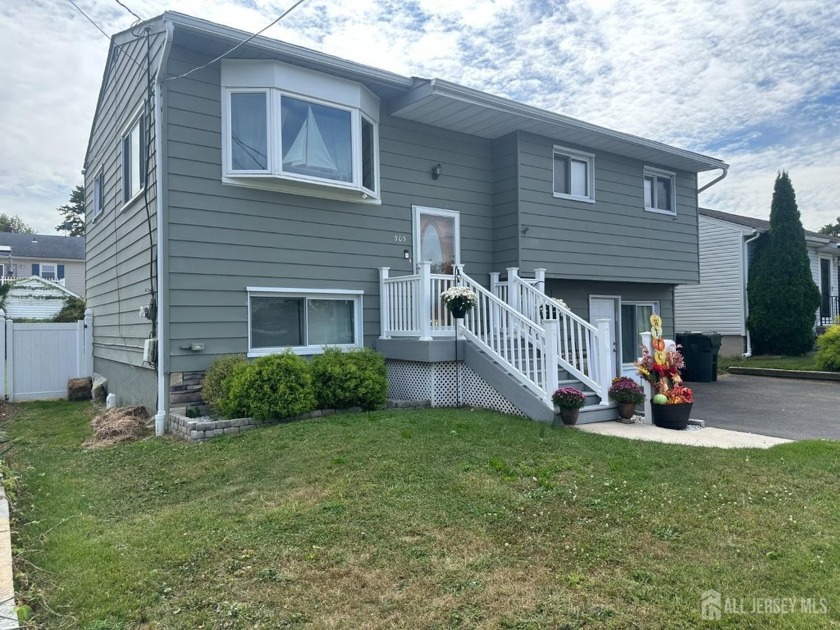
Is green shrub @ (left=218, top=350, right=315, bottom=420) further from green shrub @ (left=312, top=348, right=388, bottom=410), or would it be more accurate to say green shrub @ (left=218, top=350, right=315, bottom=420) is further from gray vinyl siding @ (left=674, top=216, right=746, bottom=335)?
gray vinyl siding @ (left=674, top=216, right=746, bottom=335)

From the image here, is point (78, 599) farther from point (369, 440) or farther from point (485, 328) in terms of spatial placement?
point (485, 328)

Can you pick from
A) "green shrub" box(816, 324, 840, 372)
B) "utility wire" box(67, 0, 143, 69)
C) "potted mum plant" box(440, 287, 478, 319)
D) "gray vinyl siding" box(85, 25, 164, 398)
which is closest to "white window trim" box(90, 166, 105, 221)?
"gray vinyl siding" box(85, 25, 164, 398)

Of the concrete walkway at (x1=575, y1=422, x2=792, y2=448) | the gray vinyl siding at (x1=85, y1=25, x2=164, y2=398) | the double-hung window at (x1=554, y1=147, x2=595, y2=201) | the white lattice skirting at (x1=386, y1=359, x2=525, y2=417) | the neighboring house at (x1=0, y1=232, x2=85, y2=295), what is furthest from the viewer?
the neighboring house at (x1=0, y1=232, x2=85, y2=295)

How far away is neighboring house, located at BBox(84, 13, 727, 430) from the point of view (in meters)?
6.96

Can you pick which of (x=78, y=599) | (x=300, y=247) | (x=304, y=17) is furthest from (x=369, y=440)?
(x=304, y=17)

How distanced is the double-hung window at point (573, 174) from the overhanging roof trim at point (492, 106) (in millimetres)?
679

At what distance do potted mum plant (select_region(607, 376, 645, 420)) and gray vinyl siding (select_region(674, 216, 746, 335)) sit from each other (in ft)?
38.5

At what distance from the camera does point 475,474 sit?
4508 mm

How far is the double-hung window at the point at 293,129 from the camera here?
285 inches

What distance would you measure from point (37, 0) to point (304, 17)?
3.74 m

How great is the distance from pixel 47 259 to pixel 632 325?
31.3 meters

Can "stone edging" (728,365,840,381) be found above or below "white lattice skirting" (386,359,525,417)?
below

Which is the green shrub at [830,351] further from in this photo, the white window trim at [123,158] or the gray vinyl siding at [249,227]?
the white window trim at [123,158]

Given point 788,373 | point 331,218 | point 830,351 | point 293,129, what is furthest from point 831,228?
point 293,129
